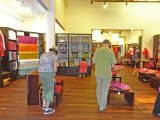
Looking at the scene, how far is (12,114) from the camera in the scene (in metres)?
3.15

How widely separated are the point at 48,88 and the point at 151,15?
30.8 feet

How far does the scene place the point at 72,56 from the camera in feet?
26.2

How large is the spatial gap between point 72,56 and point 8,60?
3.26 m

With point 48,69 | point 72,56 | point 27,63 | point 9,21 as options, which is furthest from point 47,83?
point 9,21

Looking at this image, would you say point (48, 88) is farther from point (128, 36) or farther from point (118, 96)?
point (128, 36)

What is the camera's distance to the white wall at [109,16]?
977 cm

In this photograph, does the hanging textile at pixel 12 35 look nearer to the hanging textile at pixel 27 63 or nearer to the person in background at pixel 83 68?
the hanging textile at pixel 27 63

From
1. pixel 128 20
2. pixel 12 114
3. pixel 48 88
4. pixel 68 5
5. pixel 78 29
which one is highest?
pixel 68 5

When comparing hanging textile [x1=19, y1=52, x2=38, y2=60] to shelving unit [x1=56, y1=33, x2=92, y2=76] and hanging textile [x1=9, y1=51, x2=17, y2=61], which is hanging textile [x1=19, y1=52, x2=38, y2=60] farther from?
shelving unit [x1=56, y1=33, x2=92, y2=76]

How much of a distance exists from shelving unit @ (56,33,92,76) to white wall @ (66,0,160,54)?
212cm

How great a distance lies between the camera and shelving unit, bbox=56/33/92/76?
780 centimetres

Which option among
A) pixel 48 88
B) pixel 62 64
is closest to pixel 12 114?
pixel 48 88

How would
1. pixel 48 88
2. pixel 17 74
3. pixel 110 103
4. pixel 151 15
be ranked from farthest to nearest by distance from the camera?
1. pixel 151 15
2. pixel 17 74
3. pixel 110 103
4. pixel 48 88

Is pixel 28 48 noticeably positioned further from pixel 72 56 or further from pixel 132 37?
pixel 132 37
